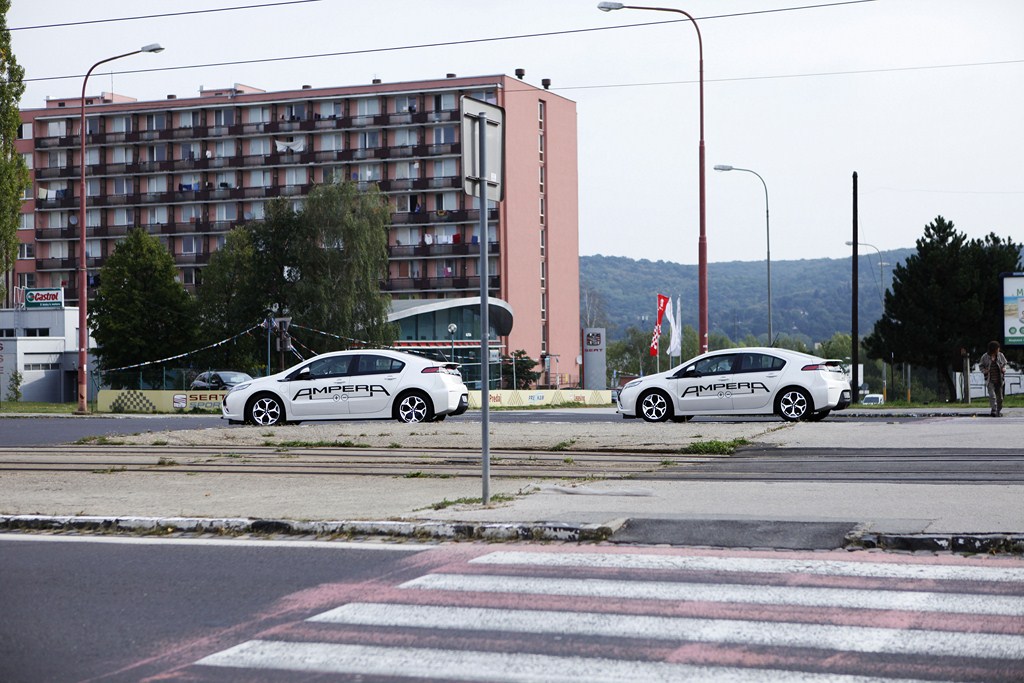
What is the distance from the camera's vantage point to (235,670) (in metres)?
5.16

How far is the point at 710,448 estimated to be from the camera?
15109 millimetres

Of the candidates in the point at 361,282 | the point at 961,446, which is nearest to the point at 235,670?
the point at 961,446

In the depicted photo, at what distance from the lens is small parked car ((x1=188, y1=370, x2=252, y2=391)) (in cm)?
5306

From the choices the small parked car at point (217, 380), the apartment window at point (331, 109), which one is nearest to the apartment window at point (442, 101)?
the apartment window at point (331, 109)

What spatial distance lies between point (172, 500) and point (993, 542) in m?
6.57

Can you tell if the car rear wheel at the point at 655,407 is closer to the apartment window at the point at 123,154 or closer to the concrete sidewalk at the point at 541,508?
the concrete sidewalk at the point at 541,508

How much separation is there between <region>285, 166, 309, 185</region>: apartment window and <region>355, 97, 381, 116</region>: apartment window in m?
6.11

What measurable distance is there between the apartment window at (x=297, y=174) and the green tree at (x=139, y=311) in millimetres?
22071

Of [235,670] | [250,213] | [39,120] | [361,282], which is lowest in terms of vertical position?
[235,670]

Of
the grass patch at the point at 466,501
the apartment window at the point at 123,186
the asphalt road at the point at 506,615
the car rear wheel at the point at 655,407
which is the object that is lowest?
the asphalt road at the point at 506,615

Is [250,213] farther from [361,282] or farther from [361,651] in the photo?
[361,651]

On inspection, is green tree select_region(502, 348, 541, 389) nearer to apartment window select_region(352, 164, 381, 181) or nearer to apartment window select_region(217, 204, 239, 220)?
apartment window select_region(352, 164, 381, 181)

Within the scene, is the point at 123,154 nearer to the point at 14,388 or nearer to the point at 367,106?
the point at 367,106

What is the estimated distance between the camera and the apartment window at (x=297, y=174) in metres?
96.8
